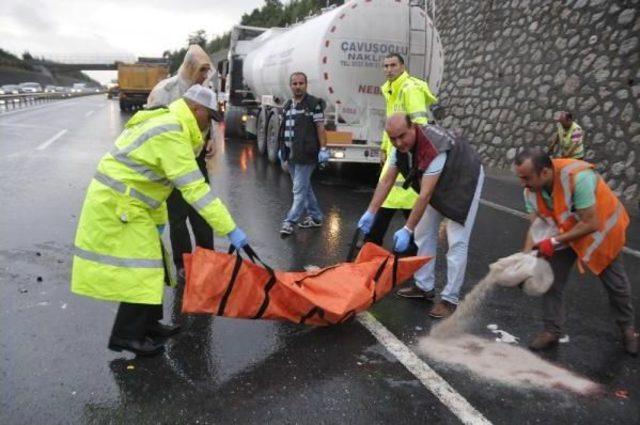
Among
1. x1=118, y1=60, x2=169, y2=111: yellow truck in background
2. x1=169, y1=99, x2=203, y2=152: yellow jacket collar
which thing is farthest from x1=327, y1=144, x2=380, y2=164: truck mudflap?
x1=118, y1=60, x2=169, y2=111: yellow truck in background

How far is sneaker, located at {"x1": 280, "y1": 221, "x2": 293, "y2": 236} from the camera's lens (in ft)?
22.2

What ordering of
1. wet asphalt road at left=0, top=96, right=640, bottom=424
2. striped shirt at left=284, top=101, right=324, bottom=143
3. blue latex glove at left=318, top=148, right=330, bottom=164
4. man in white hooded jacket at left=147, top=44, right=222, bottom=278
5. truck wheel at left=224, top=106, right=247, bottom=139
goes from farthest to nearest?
truck wheel at left=224, top=106, right=247, bottom=139 < striped shirt at left=284, top=101, right=324, bottom=143 < blue latex glove at left=318, top=148, right=330, bottom=164 < man in white hooded jacket at left=147, top=44, right=222, bottom=278 < wet asphalt road at left=0, top=96, right=640, bottom=424

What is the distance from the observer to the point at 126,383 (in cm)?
333

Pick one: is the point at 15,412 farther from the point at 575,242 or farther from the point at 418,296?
the point at 575,242

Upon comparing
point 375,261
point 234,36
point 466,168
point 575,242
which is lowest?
point 375,261

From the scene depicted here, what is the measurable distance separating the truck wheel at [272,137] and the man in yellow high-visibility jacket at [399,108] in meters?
6.12

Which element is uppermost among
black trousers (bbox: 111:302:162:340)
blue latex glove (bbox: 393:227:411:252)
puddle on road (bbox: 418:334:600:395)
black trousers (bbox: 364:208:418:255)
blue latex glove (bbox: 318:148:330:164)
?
blue latex glove (bbox: 318:148:330:164)

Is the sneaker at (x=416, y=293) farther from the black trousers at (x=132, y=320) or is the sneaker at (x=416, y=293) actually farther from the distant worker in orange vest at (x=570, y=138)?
the distant worker in orange vest at (x=570, y=138)

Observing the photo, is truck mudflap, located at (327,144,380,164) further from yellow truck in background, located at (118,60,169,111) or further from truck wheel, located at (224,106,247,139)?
yellow truck in background, located at (118,60,169,111)

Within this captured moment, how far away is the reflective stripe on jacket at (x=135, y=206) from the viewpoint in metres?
3.22

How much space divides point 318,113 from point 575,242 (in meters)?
3.96

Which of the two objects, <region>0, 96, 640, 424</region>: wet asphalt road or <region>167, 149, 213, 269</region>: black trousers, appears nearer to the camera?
<region>0, 96, 640, 424</region>: wet asphalt road

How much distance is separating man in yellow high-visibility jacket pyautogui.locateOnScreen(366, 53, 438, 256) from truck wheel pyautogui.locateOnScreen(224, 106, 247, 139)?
11.2 metres

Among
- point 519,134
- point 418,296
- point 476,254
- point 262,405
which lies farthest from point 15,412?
point 519,134
